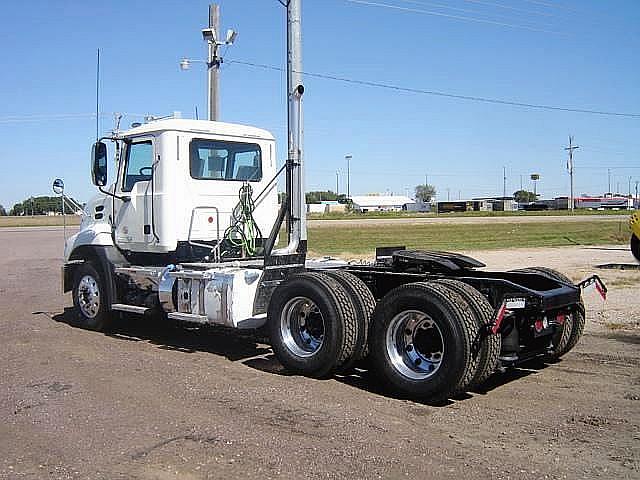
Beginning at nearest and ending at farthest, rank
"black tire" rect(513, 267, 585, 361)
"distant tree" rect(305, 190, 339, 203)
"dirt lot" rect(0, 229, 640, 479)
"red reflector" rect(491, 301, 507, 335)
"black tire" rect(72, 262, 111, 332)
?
"dirt lot" rect(0, 229, 640, 479) < "red reflector" rect(491, 301, 507, 335) < "black tire" rect(513, 267, 585, 361) < "black tire" rect(72, 262, 111, 332) < "distant tree" rect(305, 190, 339, 203)

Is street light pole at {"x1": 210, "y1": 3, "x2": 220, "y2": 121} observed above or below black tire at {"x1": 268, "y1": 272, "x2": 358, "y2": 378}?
above

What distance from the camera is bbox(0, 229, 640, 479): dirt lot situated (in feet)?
16.3

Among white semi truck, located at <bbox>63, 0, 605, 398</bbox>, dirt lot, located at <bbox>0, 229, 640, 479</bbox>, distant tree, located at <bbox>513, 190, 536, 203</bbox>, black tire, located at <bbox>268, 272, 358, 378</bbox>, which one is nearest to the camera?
dirt lot, located at <bbox>0, 229, 640, 479</bbox>

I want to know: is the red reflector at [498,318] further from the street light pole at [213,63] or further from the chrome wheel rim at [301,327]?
the street light pole at [213,63]

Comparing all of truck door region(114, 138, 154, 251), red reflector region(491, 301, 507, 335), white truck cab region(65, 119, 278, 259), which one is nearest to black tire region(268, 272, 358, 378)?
red reflector region(491, 301, 507, 335)

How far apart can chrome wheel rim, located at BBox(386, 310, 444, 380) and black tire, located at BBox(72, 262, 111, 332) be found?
503cm

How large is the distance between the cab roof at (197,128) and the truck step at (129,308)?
7.72 ft

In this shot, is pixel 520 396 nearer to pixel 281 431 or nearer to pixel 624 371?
pixel 624 371

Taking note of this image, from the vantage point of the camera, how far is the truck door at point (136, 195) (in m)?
9.94

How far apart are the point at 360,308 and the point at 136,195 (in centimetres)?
430

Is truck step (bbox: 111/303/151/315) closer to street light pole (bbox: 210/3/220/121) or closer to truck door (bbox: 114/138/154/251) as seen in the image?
truck door (bbox: 114/138/154/251)

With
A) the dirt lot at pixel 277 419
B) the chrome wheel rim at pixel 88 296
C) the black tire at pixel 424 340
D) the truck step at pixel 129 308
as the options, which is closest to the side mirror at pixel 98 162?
the chrome wheel rim at pixel 88 296

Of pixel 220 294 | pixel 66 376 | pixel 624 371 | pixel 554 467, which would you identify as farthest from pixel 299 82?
pixel 554 467

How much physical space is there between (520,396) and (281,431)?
93.9 inches
